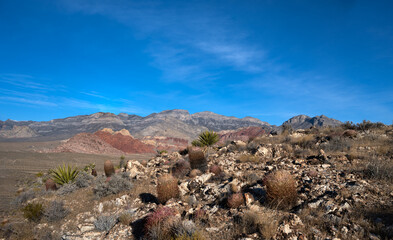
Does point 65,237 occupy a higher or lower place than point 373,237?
lower

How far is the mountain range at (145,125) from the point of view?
86812mm

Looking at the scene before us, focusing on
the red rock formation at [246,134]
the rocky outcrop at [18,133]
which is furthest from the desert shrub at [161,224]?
the rocky outcrop at [18,133]

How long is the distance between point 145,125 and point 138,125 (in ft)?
16.8

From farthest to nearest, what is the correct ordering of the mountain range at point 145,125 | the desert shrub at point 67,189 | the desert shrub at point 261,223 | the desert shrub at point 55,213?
the mountain range at point 145,125, the desert shrub at point 67,189, the desert shrub at point 55,213, the desert shrub at point 261,223

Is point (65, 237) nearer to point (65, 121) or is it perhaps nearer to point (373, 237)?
point (373, 237)

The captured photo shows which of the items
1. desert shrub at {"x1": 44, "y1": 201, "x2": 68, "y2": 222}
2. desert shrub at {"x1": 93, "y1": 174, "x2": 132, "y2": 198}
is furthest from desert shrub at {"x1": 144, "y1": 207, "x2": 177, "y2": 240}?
desert shrub at {"x1": 44, "y1": 201, "x2": 68, "y2": 222}

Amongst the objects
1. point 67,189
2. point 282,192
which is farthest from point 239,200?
point 67,189

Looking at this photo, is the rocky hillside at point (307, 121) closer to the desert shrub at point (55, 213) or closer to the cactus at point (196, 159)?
the cactus at point (196, 159)

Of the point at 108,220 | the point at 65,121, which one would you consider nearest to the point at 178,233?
the point at 108,220

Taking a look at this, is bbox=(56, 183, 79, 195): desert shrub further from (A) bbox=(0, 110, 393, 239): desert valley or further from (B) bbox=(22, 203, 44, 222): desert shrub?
(B) bbox=(22, 203, 44, 222): desert shrub

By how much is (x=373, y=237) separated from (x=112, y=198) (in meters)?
8.20

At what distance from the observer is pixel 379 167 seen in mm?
6199

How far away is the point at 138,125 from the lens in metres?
107

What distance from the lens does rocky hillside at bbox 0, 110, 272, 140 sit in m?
90.2
